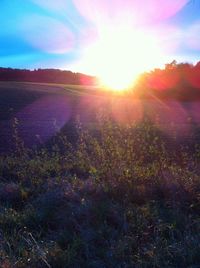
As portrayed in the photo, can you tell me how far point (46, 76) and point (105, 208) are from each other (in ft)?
161

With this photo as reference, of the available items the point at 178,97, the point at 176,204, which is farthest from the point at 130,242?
the point at 178,97

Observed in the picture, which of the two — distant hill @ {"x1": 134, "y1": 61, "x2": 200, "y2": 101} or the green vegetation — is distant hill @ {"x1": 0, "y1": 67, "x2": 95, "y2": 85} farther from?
the green vegetation

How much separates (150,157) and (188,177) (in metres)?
1.30

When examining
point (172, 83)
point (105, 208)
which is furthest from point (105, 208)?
point (172, 83)

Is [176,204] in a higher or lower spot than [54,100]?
higher

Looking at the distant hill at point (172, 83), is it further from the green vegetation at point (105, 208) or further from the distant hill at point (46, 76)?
the green vegetation at point (105, 208)

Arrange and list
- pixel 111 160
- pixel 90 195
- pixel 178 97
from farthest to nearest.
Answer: pixel 178 97 < pixel 111 160 < pixel 90 195

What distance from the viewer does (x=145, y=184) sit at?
6.89 meters

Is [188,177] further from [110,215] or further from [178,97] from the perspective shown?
[178,97]

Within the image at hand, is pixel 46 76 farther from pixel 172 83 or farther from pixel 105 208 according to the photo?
pixel 105 208

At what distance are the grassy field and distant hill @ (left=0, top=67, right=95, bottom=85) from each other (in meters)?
42.1

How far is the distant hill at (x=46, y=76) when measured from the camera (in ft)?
167

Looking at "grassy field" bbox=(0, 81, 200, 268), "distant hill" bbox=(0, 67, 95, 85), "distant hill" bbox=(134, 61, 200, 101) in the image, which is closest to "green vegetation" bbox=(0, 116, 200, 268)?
"grassy field" bbox=(0, 81, 200, 268)

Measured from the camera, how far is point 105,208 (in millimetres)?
5945
